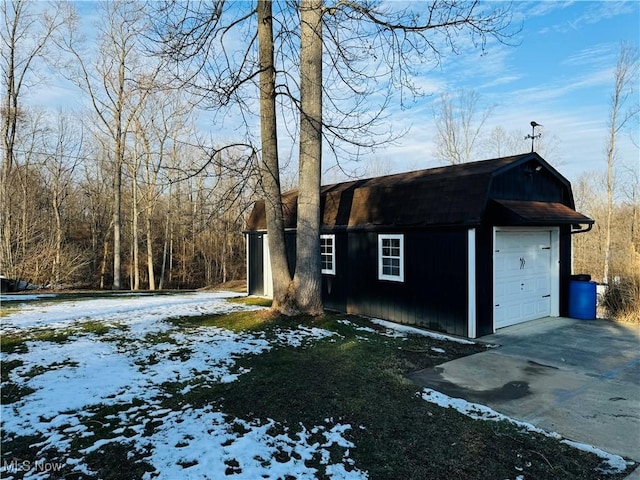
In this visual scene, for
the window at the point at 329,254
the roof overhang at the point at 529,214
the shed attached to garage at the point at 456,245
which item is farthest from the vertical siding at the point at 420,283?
the roof overhang at the point at 529,214

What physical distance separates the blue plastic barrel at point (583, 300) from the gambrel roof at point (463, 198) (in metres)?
1.52

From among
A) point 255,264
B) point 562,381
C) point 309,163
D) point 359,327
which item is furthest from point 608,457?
point 255,264

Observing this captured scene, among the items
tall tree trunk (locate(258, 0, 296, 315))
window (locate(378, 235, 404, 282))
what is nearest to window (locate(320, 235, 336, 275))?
window (locate(378, 235, 404, 282))

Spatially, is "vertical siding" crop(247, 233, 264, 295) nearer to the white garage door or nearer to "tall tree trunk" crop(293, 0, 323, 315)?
"tall tree trunk" crop(293, 0, 323, 315)

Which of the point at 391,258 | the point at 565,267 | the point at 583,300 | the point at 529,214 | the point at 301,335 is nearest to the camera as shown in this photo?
the point at 301,335

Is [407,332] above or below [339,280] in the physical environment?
below

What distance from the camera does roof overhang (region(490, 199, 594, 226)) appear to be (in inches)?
274

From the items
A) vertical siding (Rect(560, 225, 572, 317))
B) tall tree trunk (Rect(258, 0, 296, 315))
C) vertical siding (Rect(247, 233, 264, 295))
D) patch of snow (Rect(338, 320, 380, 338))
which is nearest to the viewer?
patch of snow (Rect(338, 320, 380, 338))

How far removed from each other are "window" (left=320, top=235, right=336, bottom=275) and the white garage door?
3829mm

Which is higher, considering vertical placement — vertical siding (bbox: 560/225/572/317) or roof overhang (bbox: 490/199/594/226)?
roof overhang (bbox: 490/199/594/226)

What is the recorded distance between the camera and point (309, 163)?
25.9 ft

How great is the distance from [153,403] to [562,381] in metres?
4.78

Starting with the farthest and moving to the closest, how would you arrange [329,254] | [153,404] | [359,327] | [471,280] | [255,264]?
[255,264]
[329,254]
[359,327]
[471,280]
[153,404]

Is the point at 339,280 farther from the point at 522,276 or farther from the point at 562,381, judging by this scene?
the point at 562,381
